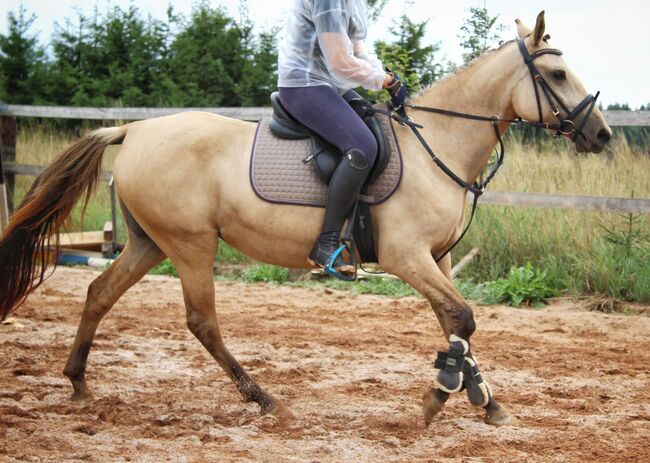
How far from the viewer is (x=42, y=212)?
575 cm

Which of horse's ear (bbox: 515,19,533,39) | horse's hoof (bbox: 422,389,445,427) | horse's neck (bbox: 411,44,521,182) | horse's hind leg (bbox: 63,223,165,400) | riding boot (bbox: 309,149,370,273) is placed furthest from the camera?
horse's hind leg (bbox: 63,223,165,400)

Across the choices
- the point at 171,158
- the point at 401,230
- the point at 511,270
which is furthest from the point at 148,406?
the point at 511,270

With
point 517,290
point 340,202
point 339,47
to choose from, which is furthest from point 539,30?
point 517,290

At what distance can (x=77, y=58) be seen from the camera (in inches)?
741

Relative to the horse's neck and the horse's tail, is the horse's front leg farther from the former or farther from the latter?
the horse's tail

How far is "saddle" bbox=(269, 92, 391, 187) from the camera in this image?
17.1ft

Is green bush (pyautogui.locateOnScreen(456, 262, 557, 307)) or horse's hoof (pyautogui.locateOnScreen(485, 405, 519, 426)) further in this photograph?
green bush (pyautogui.locateOnScreen(456, 262, 557, 307))

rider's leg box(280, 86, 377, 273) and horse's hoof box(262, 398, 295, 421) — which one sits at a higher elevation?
rider's leg box(280, 86, 377, 273)

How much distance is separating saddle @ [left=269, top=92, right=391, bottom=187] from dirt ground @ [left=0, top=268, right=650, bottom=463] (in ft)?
4.98

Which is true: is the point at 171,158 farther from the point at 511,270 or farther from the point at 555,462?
the point at 511,270

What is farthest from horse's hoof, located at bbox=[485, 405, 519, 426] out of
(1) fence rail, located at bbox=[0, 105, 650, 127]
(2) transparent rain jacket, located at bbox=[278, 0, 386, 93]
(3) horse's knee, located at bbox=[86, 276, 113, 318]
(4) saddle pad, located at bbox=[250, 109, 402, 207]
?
(1) fence rail, located at bbox=[0, 105, 650, 127]

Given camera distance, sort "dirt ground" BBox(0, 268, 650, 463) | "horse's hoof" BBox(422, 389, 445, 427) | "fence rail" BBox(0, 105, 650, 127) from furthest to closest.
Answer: "fence rail" BBox(0, 105, 650, 127) → "horse's hoof" BBox(422, 389, 445, 427) → "dirt ground" BBox(0, 268, 650, 463)

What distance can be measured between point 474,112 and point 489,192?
4.17m

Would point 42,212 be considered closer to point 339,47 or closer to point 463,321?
point 339,47
